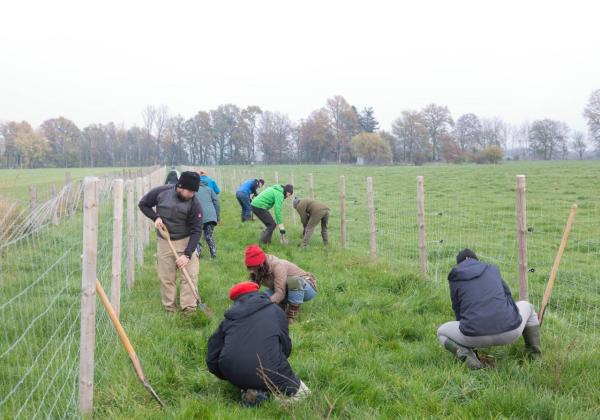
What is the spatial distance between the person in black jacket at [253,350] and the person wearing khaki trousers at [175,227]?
2149 mm

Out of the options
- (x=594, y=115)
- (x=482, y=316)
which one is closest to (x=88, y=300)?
(x=482, y=316)

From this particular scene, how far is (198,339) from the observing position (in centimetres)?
493

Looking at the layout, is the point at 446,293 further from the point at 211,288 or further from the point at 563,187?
the point at 563,187

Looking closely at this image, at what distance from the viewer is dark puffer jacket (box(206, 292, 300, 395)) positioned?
3.64 meters

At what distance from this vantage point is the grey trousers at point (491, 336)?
165 inches

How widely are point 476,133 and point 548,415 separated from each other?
95.4 m

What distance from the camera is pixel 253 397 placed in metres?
3.72

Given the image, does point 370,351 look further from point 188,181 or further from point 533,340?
point 188,181

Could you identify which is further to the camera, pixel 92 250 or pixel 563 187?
pixel 563 187

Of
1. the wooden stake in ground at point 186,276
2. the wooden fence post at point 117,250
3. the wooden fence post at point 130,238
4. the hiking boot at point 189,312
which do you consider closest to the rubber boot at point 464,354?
the wooden stake in ground at point 186,276

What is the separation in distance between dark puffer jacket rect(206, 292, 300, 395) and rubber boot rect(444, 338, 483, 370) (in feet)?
5.06

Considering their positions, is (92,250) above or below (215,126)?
below

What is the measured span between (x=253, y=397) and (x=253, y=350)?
Answer: 0.38 metres

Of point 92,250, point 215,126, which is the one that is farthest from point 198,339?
point 215,126
